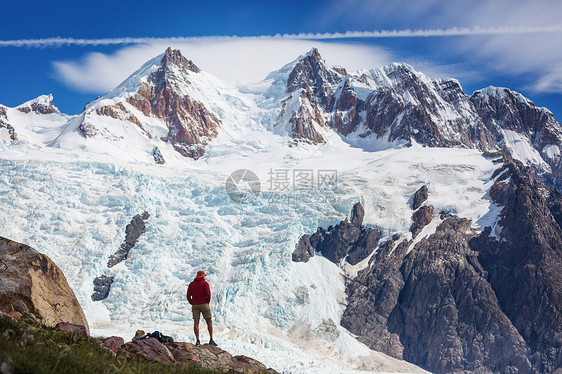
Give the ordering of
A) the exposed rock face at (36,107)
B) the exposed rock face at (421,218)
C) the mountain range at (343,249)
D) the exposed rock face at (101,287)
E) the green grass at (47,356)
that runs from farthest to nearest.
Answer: the exposed rock face at (36,107), the exposed rock face at (421,218), the mountain range at (343,249), the exposed rock face at (101,287), the green grass at (47,356)

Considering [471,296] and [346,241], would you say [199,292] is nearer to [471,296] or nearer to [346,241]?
[471,296]

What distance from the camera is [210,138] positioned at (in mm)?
182250

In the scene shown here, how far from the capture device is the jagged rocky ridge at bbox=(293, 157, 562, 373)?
8844 centimetres

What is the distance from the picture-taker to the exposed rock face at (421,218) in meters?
107

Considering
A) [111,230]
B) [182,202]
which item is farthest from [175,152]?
[111,230]

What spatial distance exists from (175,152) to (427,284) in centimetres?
10097

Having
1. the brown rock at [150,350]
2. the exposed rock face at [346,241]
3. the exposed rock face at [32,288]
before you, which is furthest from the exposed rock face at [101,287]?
the brown rock at [150,350]

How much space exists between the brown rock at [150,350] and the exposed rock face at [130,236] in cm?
7903

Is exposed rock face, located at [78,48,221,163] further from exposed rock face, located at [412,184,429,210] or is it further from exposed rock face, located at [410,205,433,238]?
exposed rock face, located at [410,205,433,238]

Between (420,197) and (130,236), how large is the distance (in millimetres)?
62679

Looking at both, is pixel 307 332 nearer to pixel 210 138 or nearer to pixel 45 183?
pixel 45 183

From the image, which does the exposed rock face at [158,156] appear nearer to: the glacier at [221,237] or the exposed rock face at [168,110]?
the exposed rock face at [168,110]

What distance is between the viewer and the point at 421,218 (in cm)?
10838

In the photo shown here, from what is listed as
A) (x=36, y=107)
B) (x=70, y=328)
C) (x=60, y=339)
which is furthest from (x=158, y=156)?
(x=60, y=339)
